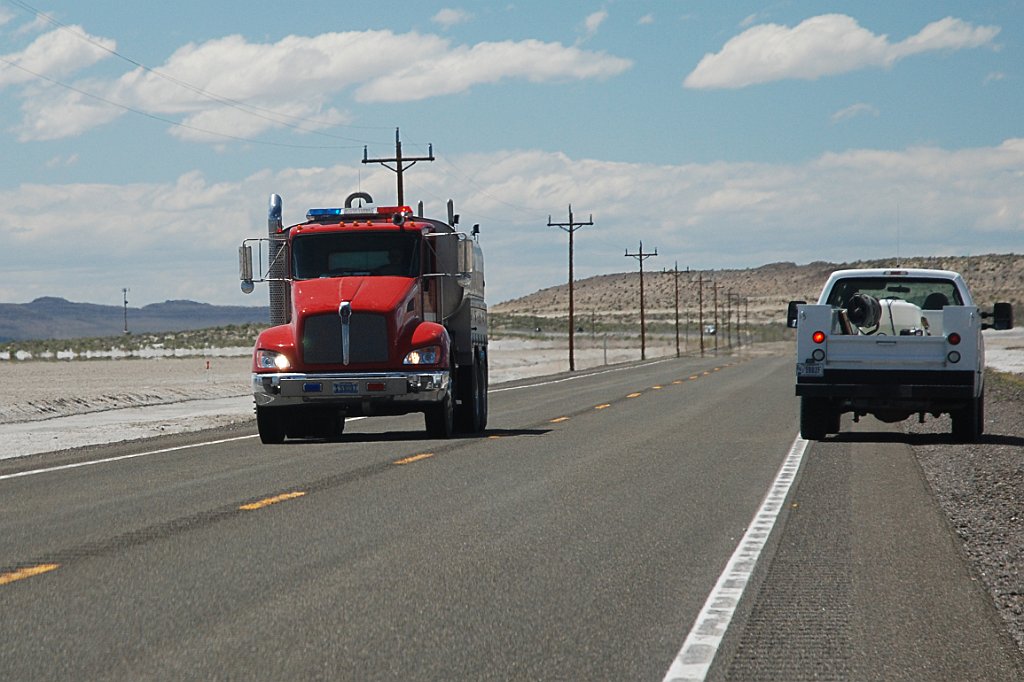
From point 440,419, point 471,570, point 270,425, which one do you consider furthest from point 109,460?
point 471,570

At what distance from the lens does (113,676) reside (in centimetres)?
648

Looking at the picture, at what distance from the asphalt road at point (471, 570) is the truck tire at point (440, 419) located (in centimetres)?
316

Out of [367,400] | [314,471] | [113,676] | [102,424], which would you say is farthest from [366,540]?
[102,424]

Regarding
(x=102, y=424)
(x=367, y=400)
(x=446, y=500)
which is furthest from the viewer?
(x=102, y=424)

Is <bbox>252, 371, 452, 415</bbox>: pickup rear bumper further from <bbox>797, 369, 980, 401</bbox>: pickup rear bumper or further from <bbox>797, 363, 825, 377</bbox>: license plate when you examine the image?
<bbox>797, 369, 980, 401</bbox>: pickup rear bumper

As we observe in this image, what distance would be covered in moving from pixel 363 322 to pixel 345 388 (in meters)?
0.90

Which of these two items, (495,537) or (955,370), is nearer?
(495,537)

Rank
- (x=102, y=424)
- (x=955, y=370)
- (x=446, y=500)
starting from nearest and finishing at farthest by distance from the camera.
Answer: (x=446, y=500), (x=955, y=370), (x=102, y=424)

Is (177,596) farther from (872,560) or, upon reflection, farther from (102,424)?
(102,424)

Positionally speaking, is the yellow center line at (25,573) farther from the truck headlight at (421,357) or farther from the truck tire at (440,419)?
the truck tire at (440,419)

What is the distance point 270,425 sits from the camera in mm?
20609

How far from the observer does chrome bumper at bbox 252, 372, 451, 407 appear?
20125mm

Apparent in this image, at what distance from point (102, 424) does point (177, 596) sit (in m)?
20.4

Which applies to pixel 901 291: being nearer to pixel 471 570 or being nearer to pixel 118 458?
pixel 118 458
